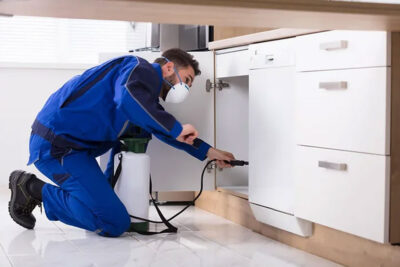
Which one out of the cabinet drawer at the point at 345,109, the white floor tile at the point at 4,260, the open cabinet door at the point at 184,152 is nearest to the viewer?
the cabinet drawer at the point at 345,109

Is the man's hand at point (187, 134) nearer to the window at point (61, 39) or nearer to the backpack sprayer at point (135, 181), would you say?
the backpack sprayer at point (135, 181)

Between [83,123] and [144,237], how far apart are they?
526 mm

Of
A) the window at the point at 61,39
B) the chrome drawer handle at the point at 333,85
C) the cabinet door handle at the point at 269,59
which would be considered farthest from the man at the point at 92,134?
the window at the point at 61,39

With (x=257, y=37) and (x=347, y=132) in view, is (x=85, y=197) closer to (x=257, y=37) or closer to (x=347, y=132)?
(x=257, y=37)

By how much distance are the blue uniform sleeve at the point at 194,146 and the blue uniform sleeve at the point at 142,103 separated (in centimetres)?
25

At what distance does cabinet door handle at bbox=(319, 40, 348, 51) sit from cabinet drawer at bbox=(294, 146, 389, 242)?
0.33 m

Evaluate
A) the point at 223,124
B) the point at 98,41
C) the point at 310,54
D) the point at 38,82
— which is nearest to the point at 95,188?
the point at 223,124

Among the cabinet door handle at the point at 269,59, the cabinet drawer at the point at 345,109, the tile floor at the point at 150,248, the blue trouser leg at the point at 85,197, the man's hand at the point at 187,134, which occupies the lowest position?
the tile floor at the point at 150,248

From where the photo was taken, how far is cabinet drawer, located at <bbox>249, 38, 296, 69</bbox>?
2.45 meters

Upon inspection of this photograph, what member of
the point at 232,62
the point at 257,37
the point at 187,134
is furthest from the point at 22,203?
the point at 257,37

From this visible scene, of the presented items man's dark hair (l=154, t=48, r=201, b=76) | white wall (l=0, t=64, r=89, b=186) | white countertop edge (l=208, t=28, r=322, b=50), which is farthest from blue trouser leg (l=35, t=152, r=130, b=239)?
white wall (l=0, t=64, r=89, b=186)

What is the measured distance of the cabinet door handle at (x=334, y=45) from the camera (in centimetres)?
212

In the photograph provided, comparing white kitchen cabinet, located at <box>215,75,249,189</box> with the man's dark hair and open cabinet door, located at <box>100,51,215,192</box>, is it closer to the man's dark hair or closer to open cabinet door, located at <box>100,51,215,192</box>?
open cabinet door, located at <box>100,51,215,192</box>

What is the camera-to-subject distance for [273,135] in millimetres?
2586
